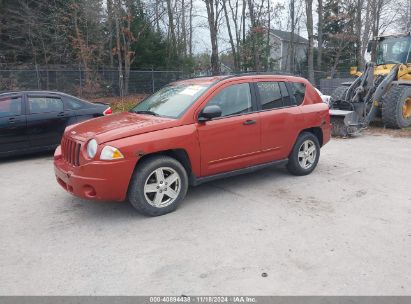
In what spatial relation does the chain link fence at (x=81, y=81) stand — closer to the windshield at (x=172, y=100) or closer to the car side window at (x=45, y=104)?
the car side window at (x=45, y=104)

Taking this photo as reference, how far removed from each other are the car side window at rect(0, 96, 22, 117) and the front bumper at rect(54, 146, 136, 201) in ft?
13.7

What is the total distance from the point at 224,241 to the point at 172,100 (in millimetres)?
2348

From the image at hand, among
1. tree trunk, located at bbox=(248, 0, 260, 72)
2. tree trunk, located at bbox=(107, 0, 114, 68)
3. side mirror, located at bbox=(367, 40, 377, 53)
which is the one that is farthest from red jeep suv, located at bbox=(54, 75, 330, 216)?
Result: tree trunk, located at bbox=(248, 0, 260, 72)

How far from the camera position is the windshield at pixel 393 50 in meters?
11.7

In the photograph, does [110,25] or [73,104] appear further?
[110,25]

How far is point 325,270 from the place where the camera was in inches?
133

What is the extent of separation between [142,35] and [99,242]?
801 inches

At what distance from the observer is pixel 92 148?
4363 mm

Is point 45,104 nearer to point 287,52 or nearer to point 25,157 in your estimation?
point 25,157

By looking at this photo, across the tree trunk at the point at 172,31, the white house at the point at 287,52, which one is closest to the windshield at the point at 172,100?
the tree trunk at the point at 172,31

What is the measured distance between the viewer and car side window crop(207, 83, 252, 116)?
525cm

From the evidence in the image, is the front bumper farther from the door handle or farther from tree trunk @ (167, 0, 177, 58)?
tree trunk @ (167, 0, 177, 58)

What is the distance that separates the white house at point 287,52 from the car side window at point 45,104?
2136cm

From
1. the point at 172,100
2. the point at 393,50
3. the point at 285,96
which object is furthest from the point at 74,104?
the point at 393,50
